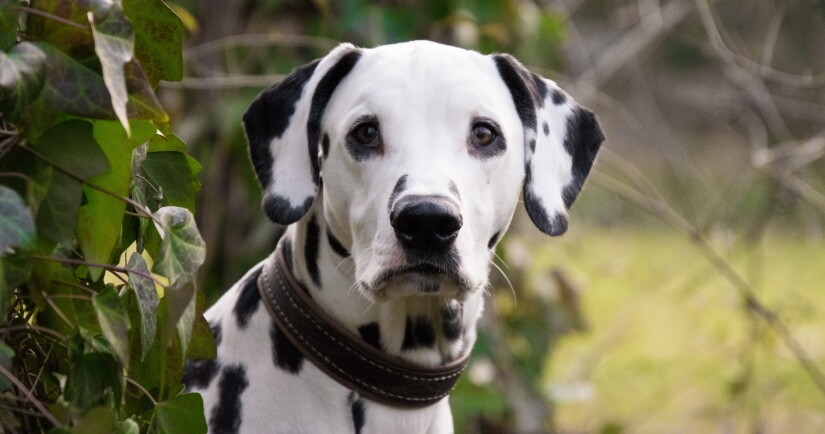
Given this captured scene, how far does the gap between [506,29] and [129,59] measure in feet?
11.1

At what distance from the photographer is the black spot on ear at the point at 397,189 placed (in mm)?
2514

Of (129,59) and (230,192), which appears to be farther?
(230,192)

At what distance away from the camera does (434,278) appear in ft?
8.45

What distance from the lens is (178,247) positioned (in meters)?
1.88

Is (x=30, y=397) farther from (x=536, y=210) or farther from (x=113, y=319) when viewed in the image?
(x=536, y=210)

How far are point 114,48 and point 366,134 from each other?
104 centimetres

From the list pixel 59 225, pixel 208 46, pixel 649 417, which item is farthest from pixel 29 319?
pixel 649 417

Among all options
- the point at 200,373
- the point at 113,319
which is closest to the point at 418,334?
the point at 200,373

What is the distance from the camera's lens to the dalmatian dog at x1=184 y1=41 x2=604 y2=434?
258cm

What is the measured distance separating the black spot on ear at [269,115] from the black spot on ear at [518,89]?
458 mm

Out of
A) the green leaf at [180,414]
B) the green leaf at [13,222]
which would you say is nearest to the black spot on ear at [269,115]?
the green leaf at [180,414]

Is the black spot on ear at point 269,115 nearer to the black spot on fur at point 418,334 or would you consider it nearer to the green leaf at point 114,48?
the black spot on fur at point 418,334

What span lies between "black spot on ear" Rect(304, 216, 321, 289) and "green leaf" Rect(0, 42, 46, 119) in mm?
1181

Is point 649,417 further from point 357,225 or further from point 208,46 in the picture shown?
point 357,225
